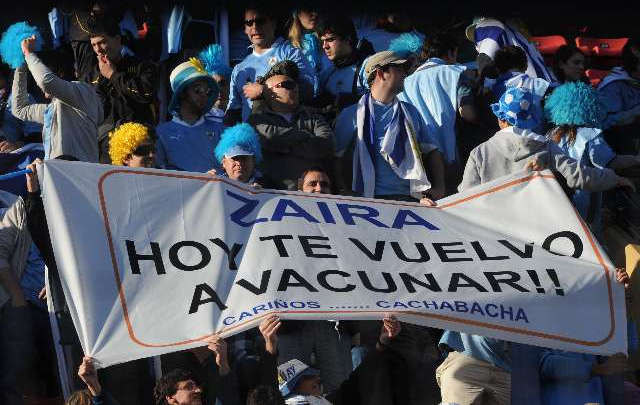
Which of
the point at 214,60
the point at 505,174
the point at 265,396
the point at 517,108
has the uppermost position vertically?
the point at 214,60

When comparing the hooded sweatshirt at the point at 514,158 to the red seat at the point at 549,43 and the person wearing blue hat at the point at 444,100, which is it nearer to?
the person wearing blue hat at the point at 444,100

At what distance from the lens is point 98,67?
1202cm

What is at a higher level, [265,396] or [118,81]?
[118,81]

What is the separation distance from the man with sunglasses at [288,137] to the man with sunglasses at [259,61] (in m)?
0.41

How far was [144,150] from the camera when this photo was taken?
10.3m

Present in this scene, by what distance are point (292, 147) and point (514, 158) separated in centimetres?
150

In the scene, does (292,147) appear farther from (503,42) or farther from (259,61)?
(503,42)

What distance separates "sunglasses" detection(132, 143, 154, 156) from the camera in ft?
33.7

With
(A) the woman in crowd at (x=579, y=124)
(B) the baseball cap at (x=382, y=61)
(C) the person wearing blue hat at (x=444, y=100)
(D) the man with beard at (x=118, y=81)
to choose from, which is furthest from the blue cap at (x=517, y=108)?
(D) the man with beard at (x=118, y=81)

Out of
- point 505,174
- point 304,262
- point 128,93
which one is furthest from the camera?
point 128,93

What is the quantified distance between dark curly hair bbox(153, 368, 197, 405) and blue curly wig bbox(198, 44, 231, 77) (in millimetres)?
3861

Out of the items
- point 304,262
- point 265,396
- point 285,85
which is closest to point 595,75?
point 285,85

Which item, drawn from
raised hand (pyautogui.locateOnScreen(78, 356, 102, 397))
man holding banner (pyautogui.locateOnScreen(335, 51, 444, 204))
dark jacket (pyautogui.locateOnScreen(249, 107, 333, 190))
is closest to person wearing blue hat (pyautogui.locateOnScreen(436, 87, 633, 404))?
man holding banner (pyautogui.locateOnScreen(335, 51, 444, 204))

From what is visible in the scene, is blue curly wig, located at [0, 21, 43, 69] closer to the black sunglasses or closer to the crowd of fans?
the crowd of fans
